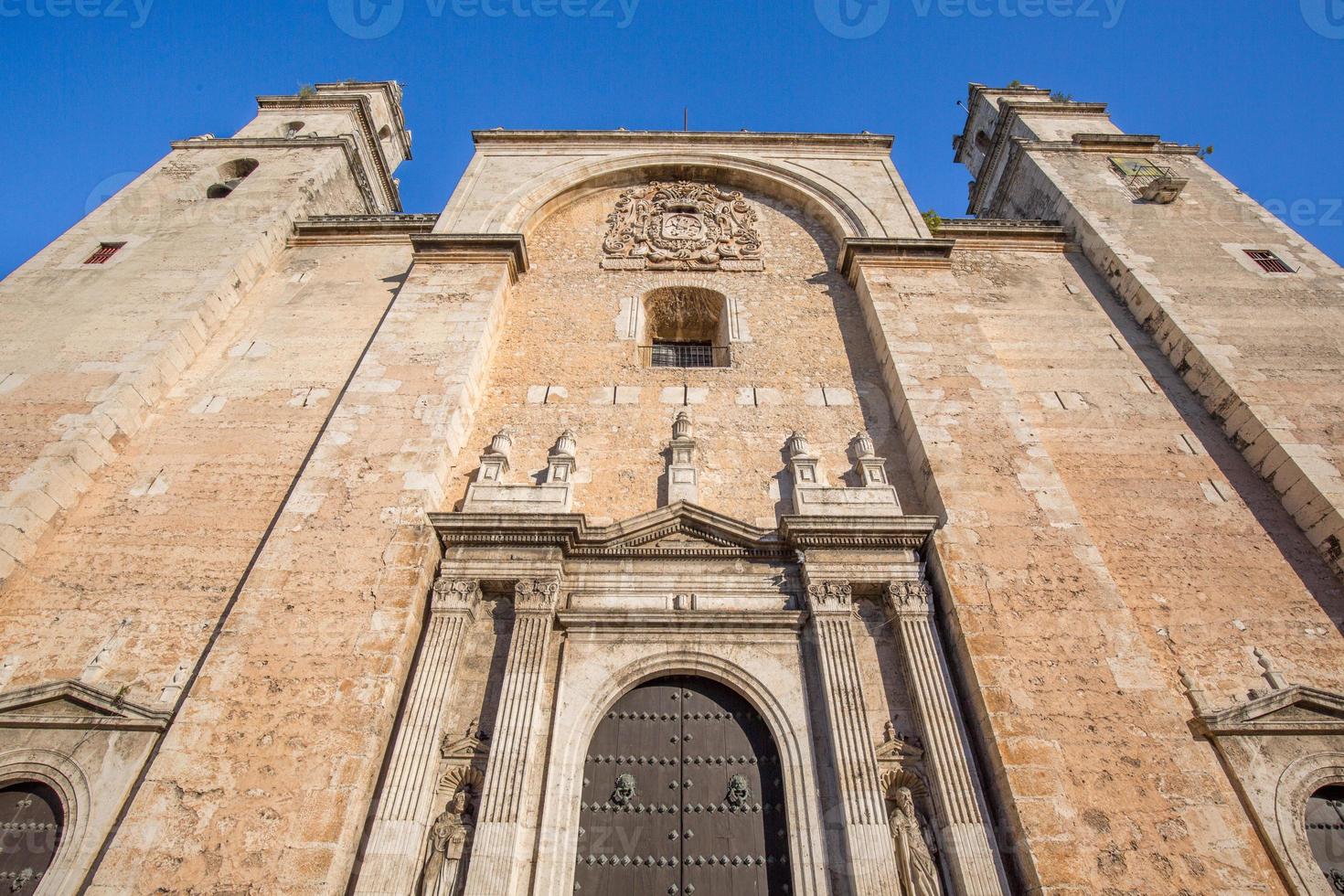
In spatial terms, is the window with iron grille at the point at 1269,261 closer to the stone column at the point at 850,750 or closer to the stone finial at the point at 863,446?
the stone finial at the point at 863,446

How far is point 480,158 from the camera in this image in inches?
504

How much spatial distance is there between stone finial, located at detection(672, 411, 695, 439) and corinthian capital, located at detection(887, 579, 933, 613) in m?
2.85

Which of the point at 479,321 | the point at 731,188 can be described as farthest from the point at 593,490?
the point at 731,188

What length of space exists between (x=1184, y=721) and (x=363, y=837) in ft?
20.8

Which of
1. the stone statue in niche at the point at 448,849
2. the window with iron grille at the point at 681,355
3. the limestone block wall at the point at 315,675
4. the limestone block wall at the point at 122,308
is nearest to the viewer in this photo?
the limestone block wall at the point at 315,675

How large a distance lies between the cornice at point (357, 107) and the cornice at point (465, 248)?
704cm

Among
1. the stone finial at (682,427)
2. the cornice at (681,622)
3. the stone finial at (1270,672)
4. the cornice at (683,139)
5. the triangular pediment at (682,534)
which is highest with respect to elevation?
the cornice at (683,139)

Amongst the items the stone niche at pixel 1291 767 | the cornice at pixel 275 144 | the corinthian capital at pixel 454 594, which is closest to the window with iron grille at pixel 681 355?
the corinthian capital at pixel 454 594

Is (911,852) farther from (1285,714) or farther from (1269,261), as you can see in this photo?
(1269,261)

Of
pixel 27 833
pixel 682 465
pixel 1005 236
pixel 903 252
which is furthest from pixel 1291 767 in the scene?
pixel 27 833

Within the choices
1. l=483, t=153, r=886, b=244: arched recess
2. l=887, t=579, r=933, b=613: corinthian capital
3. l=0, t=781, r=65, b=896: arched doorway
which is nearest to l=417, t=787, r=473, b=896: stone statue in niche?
l=0, t=781, r=65, b=896: arched doorway

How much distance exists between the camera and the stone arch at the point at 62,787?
524 cm

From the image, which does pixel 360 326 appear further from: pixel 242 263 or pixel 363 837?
pixel 363 837

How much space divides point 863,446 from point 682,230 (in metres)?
5.49
